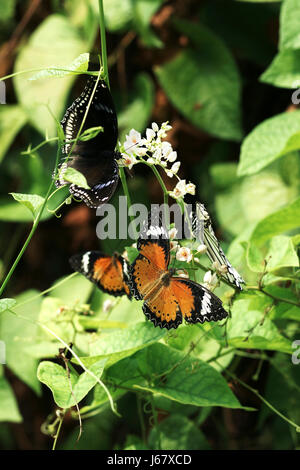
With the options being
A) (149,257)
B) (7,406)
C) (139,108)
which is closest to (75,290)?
(7,406)

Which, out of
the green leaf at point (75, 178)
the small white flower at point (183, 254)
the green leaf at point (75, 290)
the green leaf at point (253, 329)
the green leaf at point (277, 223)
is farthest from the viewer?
the green leaf at point (75, 290)

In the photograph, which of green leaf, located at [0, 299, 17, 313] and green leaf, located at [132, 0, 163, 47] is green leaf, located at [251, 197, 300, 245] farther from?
green leaf, located at [132, 0, 163, 47]

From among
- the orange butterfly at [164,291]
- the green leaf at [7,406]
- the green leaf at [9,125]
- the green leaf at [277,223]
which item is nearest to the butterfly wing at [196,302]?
the orange butterfly at [164,291]

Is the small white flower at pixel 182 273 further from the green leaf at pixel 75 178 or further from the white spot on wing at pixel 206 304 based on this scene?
the green leaf at pixel 75 178

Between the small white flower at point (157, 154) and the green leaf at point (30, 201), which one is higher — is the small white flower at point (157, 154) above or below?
above

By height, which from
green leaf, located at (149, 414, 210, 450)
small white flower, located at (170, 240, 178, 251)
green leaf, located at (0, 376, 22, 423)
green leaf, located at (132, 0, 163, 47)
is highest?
green leaf, located at (132, 0, 163, 47)

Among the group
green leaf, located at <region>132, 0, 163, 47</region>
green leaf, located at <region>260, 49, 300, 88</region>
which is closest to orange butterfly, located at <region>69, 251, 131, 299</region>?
green leaf, located at <region>260, 49, 300, 88</region>

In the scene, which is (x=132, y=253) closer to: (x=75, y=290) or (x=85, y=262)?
(x=85, y=262)
